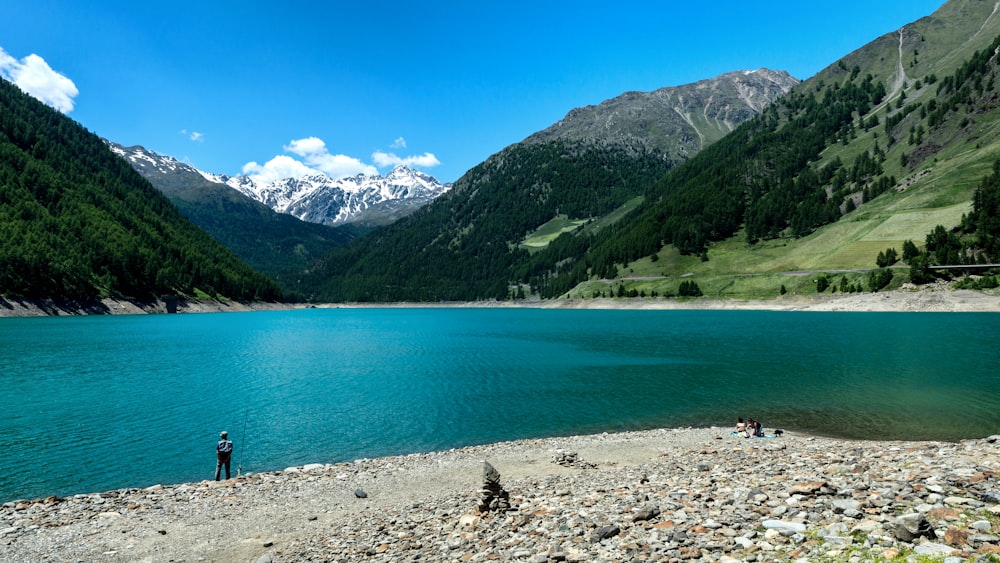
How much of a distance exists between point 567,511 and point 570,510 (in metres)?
0.12

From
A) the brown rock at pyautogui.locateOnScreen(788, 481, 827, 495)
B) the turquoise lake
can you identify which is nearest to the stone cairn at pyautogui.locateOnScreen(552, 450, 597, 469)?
the turquoise lake

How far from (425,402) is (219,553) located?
87.5ft

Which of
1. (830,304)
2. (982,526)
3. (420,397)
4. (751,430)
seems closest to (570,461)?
(751,430)

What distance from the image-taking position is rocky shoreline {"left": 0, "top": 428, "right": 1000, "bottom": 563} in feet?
31.3

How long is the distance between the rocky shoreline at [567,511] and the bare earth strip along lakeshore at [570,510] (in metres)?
0.06

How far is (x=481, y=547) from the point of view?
12.7m

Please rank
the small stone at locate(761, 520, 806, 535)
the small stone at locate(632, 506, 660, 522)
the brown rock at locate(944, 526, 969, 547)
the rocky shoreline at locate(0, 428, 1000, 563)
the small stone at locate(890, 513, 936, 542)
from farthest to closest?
the small stone at locate(632, 506, 660, 522) < the small stone at locate(761, 520, 806, 535) < the rocky shoreline at locate(0, 428, 1000, 563) < the small stone at locate(890, 513, 936, 542) < the brown rock at locate(944, 526, 969, 547)

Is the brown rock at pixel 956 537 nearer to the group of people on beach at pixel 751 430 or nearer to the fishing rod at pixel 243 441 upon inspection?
the group of people on beach at pixel 751 430

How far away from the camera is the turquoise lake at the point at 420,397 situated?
2816cm

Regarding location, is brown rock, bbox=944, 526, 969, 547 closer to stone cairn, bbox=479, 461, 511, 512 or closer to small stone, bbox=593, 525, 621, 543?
small stone, bbox=593, 525, 621, 543

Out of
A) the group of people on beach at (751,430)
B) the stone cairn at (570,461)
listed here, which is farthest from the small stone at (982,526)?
the group of people on beach at (751,430)

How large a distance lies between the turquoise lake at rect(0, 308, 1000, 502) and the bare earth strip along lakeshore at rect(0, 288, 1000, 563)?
472 centimetres

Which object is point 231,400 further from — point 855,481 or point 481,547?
point 855,481

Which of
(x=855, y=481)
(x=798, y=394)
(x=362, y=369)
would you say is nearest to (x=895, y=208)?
(x=798, y=394)
